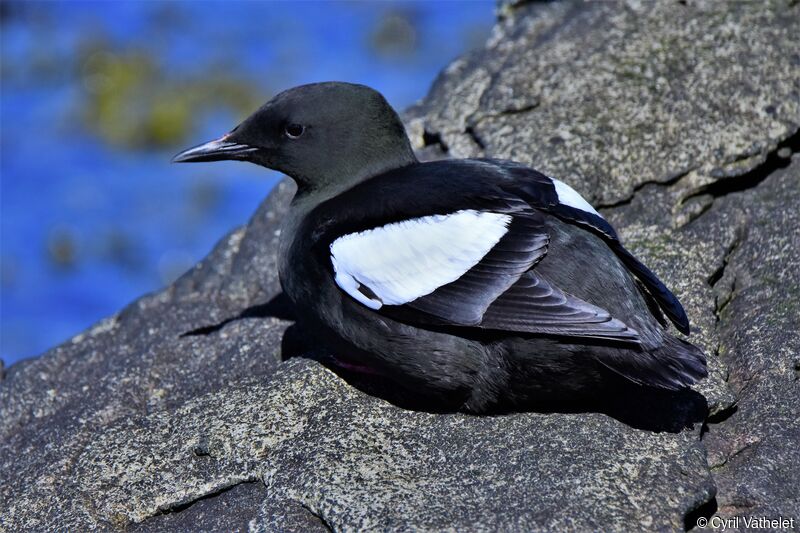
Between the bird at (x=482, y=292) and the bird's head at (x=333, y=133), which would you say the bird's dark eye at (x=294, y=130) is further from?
the bird at (x=482, y=292)

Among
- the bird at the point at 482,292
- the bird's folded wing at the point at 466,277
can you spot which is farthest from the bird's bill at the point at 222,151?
the bird's folded wing at the point at 466,277

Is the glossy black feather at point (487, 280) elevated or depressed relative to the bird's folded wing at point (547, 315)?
elevated

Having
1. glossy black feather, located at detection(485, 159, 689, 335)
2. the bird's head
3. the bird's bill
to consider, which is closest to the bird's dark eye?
the bird's head

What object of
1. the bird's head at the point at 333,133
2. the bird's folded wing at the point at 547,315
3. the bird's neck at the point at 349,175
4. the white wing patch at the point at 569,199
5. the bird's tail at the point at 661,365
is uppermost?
the bird's head at the point at 333,133

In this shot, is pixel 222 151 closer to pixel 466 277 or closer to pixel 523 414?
pixel 466 277

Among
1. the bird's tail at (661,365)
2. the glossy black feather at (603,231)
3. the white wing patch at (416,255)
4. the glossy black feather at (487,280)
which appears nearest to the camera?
the bird's tail at (661,365)

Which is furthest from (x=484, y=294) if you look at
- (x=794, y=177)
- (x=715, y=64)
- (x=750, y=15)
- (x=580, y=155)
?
(x=750, y=15)

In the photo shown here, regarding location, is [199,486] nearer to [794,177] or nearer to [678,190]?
[678,190]

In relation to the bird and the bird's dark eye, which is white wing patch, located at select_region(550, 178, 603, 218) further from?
the bird's dark eye
